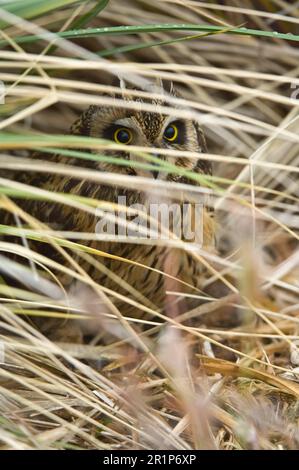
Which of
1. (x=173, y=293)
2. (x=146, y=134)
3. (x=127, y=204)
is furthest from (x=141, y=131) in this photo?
(x=173, y=293)

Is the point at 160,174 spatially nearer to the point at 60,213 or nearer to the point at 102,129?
the point at 102,129

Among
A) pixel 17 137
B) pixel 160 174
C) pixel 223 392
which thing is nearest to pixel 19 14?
pixel 17 137

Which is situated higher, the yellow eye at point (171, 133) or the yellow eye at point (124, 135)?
the yellow eye at point (171, 133)

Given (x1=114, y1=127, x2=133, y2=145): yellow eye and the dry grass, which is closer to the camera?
the dry grass

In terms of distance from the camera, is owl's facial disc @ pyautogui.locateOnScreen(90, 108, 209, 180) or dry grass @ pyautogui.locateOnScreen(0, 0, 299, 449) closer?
dry grass @ pyautogui.locateOnScreen(0, 0, 299, 449)

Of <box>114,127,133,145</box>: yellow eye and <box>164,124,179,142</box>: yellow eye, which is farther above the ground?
<box>164,124,179,142</box>: yellow eye

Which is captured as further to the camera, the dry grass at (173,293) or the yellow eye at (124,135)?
the yellow eye at (124,135)

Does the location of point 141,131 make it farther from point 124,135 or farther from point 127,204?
point 127,204
